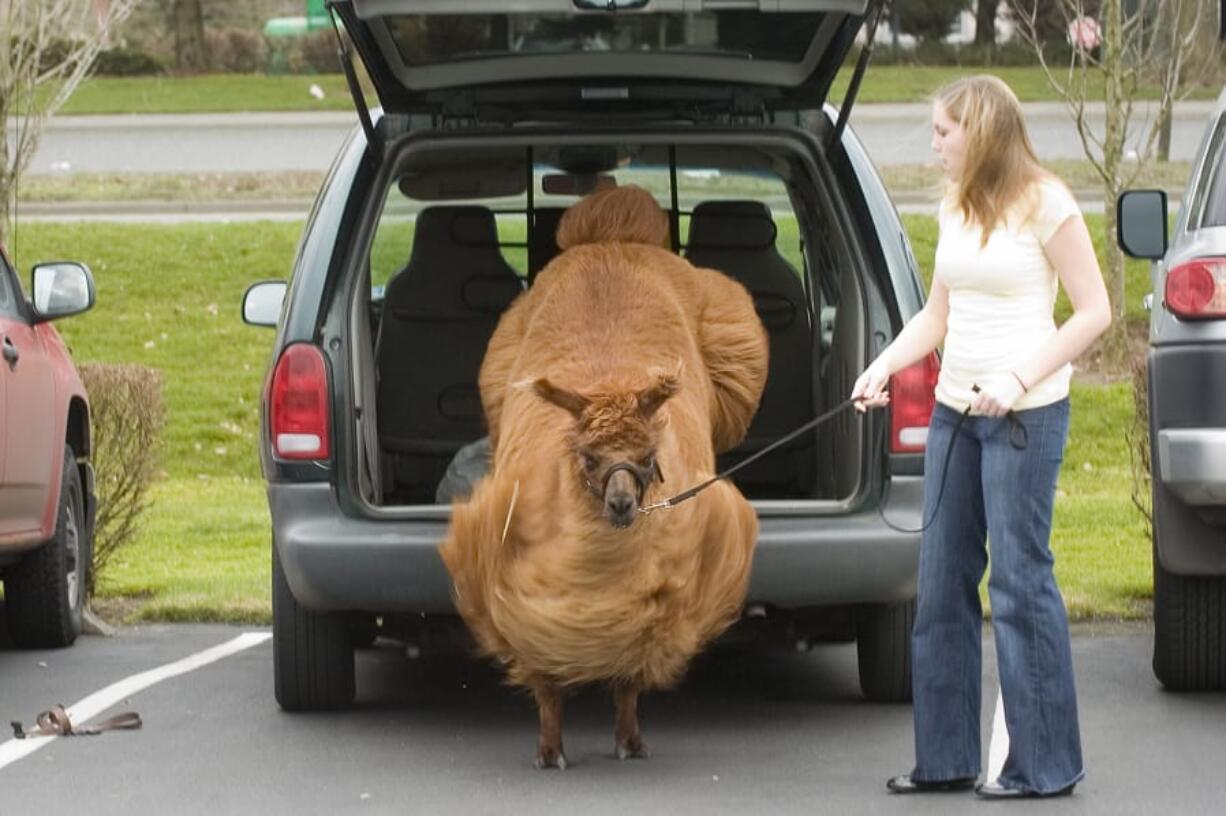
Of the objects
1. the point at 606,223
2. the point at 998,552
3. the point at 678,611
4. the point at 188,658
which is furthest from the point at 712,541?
the point at 188,658

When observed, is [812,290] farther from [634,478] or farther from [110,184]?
[110,184]

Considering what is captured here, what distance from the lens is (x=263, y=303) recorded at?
8727mm

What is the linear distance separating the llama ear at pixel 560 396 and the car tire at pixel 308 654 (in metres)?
1.71

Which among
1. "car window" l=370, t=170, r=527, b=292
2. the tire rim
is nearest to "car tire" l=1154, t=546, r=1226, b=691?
"car window" l=370, t=170, r=527, b=292

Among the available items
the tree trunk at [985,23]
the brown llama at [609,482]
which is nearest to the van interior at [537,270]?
the brown llama at [609,482]

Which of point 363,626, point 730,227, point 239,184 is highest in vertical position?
point 730,227

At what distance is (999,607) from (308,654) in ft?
8.11

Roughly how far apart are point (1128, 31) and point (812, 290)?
953 cm

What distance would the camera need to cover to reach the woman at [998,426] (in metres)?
6.52

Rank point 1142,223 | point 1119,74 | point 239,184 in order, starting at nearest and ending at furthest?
point 1142,223 < point 1119,74 < point 239,184

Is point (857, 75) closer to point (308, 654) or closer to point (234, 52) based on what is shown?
point (308, 654)

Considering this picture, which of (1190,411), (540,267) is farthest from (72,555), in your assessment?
(1190,411)

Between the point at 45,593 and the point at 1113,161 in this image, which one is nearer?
the point at 45,593

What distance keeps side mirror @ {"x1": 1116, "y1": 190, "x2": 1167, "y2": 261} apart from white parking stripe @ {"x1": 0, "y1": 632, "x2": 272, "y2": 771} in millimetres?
3792
